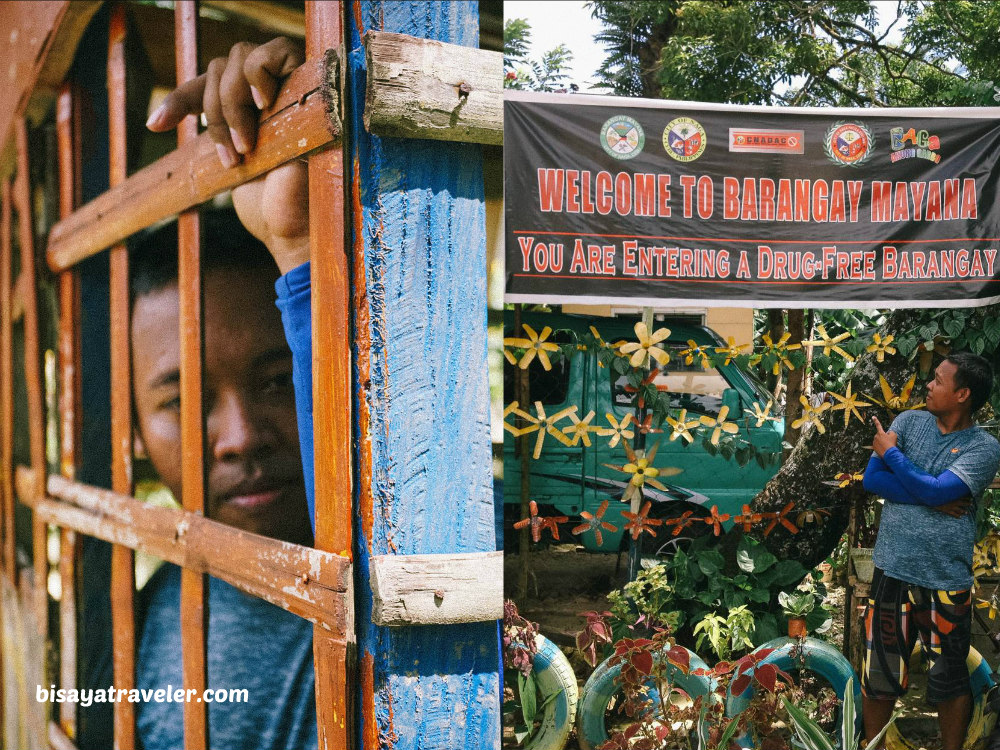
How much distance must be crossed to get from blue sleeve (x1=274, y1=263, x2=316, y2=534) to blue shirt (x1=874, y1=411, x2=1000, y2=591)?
2.41 metres

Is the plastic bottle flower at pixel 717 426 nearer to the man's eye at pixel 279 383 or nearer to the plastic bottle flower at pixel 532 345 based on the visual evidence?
the plastic bottle flower at pixel 532 345

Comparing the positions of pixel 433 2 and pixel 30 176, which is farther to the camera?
pixel 30 176

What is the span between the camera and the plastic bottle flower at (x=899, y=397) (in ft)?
12.9

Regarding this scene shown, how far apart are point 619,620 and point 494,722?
2334mm

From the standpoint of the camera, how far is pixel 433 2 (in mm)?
1788

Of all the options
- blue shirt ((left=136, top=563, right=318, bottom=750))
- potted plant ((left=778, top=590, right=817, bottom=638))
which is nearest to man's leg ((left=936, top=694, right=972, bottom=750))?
potted plant ((left=778, top=590, right=817, bottom=638))

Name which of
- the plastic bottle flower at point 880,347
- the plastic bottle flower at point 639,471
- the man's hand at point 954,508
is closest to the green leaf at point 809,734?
the man's hand at point 954,508

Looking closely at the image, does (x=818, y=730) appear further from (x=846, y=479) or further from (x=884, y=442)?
(x=846, y=479)

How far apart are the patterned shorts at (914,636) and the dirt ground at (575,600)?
0.64 metres

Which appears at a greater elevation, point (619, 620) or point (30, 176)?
point (30, 176)

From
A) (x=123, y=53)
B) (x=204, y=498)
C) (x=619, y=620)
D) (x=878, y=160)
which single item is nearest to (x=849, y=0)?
(x=878, y=160)

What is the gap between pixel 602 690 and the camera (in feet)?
11.1

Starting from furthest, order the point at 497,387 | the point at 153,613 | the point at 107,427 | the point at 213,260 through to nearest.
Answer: the point at 107,427 < the point at 153,613 < the point at 213,260 < the point at 497,387

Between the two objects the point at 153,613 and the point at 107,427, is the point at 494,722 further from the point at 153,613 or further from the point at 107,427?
the point at 107,427
